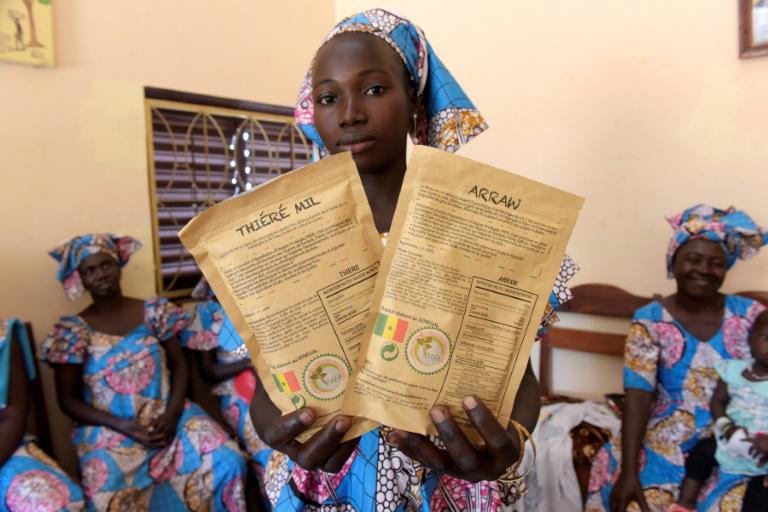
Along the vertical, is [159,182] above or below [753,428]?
above

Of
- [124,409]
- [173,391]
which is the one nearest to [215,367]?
[173,391]

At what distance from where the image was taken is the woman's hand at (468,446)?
1.98 feet

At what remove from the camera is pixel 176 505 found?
1879 millimetres

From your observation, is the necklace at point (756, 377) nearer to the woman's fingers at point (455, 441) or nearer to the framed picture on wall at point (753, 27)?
the framed picture on wall at point (753, 27)

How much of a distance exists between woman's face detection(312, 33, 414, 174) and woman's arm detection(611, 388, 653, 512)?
51.0 inches

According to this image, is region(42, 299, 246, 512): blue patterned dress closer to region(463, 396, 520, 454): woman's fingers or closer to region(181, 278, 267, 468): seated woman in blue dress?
region(181, 278, 267, 468): seated woman in blue dress

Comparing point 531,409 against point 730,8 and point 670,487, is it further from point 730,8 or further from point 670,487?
point 730,8

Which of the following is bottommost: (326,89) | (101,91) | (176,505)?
(176,505)

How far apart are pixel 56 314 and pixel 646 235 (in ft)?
7.70

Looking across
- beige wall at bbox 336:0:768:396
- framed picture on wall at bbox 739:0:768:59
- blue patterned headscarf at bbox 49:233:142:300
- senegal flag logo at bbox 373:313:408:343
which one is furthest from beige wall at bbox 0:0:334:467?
framed picture on wall at bbox 739:0:768:59

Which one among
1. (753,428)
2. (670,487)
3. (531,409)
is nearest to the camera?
(531,409)

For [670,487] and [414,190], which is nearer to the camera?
[414,190]

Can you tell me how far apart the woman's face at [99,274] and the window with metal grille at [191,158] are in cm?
38

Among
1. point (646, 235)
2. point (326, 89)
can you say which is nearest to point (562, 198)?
point (326, 89)
